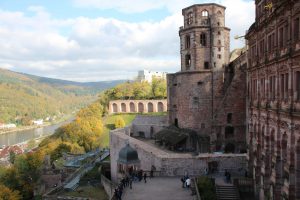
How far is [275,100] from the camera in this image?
2314cm

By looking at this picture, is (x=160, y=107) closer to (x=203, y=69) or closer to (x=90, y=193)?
(x=203, y=69)

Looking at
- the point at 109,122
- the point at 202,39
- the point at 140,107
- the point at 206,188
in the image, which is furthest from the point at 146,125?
the point at 140,107

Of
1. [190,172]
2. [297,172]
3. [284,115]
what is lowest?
[190,172]

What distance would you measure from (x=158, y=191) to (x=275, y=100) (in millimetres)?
10337

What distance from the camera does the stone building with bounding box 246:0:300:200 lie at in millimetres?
19828

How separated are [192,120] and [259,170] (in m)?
15.6

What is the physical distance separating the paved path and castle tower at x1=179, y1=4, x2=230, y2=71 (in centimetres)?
1864

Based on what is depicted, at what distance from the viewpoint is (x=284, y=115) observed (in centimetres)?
2106

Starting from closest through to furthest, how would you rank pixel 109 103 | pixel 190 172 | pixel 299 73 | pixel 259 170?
pixel 299 73 → pixel 259 170 → pixel 190 172 → pixel 109 103

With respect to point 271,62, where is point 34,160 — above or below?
below

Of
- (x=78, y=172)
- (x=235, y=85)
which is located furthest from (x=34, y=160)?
(x=235, y=85)

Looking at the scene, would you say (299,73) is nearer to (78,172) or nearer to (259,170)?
(259,170)

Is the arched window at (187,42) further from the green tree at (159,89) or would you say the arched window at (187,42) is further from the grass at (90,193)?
the green tree at (159,89)

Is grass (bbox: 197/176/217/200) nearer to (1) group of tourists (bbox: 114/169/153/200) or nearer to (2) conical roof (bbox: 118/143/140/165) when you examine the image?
(1) group of tourists (bbox: 114/169/153/200)
